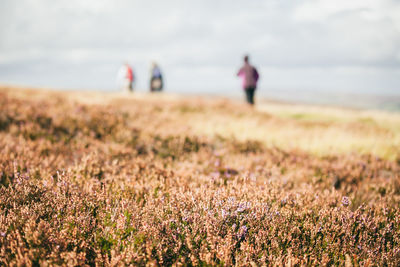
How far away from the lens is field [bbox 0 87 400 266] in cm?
185

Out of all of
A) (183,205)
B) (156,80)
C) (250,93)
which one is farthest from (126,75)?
(183,205)

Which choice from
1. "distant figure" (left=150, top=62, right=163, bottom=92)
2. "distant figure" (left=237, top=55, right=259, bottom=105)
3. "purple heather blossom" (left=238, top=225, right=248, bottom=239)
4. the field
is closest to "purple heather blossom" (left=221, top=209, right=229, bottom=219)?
the field

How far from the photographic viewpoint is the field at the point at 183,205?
1.85 metres

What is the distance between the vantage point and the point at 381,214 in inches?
105

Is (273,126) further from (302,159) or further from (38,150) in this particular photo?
(38,150)

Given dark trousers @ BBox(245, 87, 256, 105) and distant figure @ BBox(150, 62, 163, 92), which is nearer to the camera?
dark trousers @ BBox(245, 87, 256, 105)

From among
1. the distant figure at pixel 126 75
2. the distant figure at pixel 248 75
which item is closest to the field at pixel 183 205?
the distant figure at pixel 248 75

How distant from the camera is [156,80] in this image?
18250 mm

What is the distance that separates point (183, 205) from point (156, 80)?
659 inches

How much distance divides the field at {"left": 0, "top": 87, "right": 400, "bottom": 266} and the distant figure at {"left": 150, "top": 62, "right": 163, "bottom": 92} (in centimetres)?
1312

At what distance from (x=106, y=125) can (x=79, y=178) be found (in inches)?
119

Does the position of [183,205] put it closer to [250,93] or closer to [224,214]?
[224,214]

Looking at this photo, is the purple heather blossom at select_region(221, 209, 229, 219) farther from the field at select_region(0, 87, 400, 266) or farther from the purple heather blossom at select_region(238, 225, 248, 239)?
the purple heather blossom at select_region(238, 225, 248, 239)

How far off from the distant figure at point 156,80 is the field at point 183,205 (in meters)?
13.1
